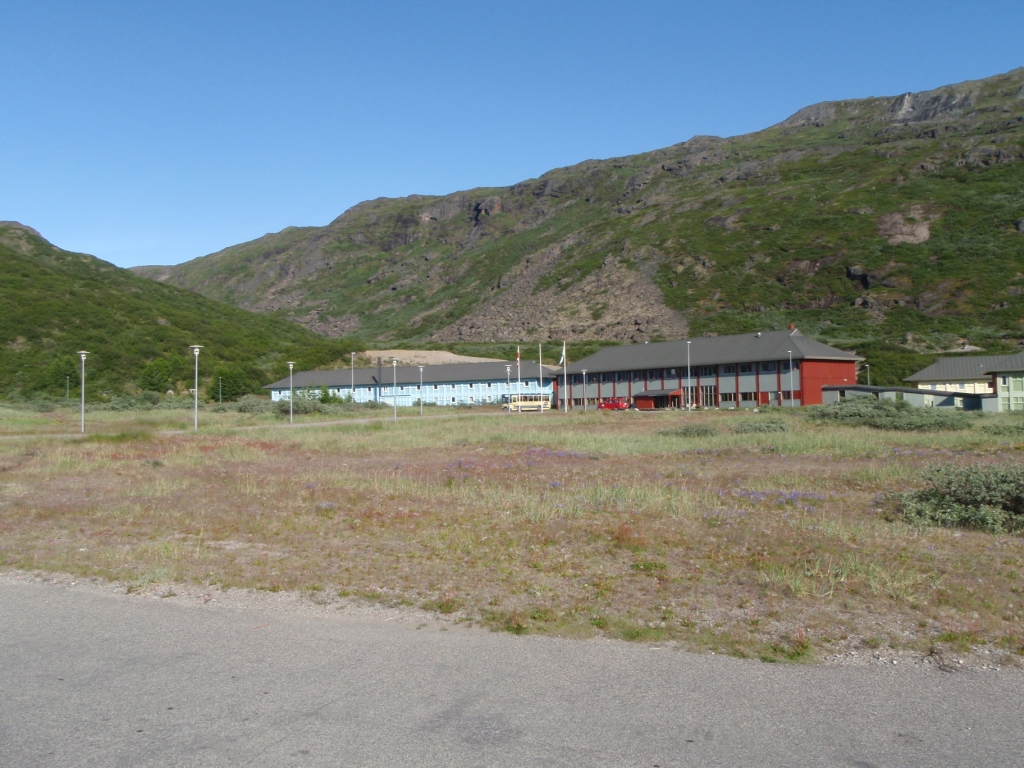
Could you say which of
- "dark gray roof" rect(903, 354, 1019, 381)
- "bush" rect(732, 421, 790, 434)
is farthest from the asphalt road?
"dark gray roof" rect(903, 354, 1019, 381)

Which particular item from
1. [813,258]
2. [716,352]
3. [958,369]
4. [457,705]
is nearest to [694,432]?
[457,705]

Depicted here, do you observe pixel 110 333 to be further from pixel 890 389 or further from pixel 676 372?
pixel 890 389

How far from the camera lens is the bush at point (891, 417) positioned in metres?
36.7

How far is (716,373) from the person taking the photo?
7869 centimetres

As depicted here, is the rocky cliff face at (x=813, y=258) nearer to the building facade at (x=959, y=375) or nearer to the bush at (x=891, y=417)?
the building facade at (x=959, y=375)

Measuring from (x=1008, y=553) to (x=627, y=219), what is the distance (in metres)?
188

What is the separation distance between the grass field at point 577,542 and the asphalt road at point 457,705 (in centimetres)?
76

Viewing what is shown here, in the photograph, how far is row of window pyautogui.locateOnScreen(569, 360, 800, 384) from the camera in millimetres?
73375

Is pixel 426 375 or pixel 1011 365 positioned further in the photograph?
pixel 426 375

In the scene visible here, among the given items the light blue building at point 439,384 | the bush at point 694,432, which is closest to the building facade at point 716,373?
the light blue building at point 439,384

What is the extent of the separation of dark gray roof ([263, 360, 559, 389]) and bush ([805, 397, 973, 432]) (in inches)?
2071

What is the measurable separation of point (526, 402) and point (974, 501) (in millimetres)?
73551

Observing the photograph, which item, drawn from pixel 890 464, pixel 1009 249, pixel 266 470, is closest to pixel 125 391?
pixel 266 470

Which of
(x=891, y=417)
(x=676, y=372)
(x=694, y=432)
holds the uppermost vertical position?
(x=676, y=372)
